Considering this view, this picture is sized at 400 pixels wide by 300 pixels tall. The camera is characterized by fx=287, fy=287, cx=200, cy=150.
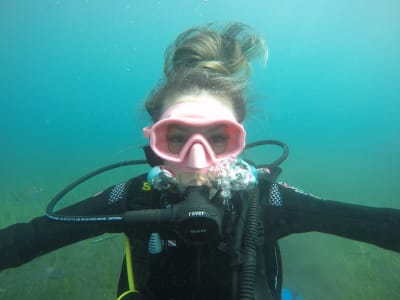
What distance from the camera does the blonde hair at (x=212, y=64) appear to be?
105 inches

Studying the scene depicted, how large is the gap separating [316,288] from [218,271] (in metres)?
4.96

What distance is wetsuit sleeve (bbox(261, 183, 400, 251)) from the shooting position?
208cm

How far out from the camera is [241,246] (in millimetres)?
1841

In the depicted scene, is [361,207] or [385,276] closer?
[361,207]

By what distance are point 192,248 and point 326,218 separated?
107cm

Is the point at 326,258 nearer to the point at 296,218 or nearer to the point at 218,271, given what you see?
the point at 296,218

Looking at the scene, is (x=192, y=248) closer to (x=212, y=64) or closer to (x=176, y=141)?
(x=176, y=141)

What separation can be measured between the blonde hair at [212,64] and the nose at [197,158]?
0.71 m

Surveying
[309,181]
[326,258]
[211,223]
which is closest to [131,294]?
[211,223]

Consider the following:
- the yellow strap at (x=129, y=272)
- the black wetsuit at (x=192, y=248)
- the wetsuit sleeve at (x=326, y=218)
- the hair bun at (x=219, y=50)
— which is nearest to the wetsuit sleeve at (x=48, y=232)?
the black wetsuit at (x=192, y=248)

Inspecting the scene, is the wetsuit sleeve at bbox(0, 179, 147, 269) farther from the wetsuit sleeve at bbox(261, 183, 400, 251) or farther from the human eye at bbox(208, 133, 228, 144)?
the wetsuit sleeve at bbox(261, 183, 400, 251)

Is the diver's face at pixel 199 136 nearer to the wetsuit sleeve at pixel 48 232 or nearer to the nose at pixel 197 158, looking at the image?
the nose at pixel 197 158

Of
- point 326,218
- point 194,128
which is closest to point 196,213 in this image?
point 194,128

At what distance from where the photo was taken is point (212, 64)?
2.80 meters
